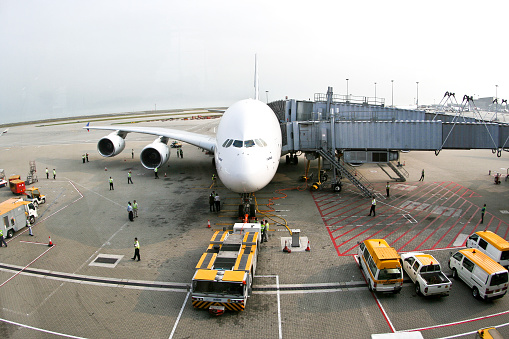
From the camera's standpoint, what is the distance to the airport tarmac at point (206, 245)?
11734 mm

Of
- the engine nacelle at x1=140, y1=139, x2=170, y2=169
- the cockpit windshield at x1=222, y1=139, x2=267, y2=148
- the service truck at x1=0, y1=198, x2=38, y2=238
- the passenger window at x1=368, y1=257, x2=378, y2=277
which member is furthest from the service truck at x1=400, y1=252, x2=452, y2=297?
the engine nacelle at x1=140, y1=139, x2=170, y2=169

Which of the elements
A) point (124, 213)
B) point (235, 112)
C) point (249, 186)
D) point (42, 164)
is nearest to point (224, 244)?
point (249, 186)

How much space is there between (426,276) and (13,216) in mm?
21788

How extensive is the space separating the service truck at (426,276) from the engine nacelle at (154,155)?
25.2 metres

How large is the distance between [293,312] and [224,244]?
4.32 metres

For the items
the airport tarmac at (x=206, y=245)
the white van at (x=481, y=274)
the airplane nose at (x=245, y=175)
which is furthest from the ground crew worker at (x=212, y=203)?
the white van at (x=481, y=274)

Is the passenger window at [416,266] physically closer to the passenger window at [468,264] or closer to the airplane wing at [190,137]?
the passenger window at [468,264]

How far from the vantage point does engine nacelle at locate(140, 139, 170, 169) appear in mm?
33578

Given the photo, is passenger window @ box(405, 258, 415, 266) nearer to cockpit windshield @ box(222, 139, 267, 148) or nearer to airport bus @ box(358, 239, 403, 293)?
airport bus @ box(358, 239, 403, 293)

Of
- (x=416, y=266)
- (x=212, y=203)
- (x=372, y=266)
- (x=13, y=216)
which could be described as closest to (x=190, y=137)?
(x=212, y=203)

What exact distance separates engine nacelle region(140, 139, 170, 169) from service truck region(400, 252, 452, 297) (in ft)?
82.6

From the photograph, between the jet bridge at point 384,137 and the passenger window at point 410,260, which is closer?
the passenger window at point 410,260

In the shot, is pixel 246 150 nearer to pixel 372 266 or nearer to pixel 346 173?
pixel 372 266

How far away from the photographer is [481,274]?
1281cm
